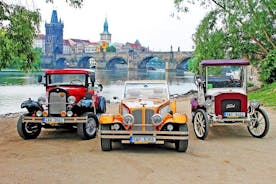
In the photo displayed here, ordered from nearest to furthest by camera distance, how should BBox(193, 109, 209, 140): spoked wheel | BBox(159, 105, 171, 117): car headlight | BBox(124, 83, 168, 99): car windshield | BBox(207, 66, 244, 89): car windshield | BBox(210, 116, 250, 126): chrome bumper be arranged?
BBox(159, 105, 171, 117): car headlight, BBox(124, 83, 168, 99): car windshield, BBox(193, 109, 209, 140): spoked wheel, BBox(210, 116, 250, 126): chrome bumper, BBox(207, 66, 244, 89): car windshield

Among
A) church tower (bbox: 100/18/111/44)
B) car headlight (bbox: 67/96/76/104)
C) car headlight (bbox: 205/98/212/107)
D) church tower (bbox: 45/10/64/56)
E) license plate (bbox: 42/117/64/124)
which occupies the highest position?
church tower (bbox: 100/18/111/44)

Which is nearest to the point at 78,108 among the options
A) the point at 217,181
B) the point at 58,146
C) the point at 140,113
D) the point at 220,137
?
the point at 58,146

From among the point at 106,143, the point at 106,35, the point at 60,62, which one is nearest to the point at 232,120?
the point at 106,143

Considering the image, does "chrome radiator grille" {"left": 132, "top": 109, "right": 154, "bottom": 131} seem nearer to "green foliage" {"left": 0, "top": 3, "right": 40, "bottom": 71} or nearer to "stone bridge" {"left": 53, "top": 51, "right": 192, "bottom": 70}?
"green foliage" {"left": 0, "top": 3, "right": 40, "bottom": 71}

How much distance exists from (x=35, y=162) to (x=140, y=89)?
11.1 feet

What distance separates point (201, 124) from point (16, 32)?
19.4 ft

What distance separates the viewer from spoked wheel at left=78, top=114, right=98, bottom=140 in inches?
392

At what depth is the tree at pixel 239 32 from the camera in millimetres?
22750

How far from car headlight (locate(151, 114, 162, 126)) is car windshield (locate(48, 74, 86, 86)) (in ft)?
12.6

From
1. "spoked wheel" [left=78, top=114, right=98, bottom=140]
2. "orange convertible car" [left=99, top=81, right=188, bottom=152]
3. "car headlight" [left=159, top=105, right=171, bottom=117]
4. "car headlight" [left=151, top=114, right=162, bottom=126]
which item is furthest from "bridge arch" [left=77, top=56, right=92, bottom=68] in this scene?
"car headlight" [left=151, top=114, right=162, bottom=126]

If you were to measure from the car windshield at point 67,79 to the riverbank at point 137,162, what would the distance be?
72.0 inches

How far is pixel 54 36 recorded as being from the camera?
149 m

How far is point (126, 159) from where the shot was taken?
7625 millimetres

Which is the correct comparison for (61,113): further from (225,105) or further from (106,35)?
(106,35)
